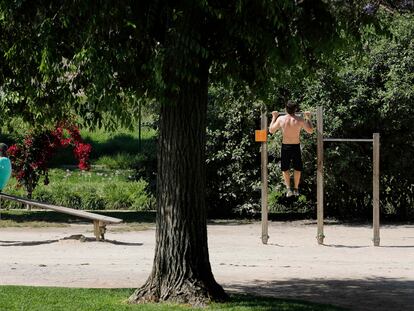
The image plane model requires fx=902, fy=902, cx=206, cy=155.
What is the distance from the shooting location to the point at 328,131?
20.1 meters

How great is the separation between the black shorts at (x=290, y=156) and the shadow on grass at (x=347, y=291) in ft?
13.2

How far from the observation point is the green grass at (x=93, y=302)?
958 cm

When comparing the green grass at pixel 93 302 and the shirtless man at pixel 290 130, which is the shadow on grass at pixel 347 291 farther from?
the shirtless man at pixel 290 130

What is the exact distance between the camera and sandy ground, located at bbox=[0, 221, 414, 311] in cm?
1152

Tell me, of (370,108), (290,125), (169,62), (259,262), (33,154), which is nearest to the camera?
(169,62)

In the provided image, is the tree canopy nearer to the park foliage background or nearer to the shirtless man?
the shirtless man

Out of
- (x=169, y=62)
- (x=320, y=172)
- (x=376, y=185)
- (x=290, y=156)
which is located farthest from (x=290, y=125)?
(x=169, y=62)

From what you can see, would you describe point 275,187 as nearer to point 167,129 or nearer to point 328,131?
point 328,131

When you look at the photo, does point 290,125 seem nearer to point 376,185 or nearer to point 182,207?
point 376,185

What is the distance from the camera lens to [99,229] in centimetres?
1655

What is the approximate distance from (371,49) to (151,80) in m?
12.6

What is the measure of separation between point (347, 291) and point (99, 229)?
6.40m

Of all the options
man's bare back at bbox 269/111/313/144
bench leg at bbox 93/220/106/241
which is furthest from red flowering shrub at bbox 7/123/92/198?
man's bare back at bbox 269/111/313/144


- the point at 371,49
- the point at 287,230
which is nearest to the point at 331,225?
the point at 287,230
